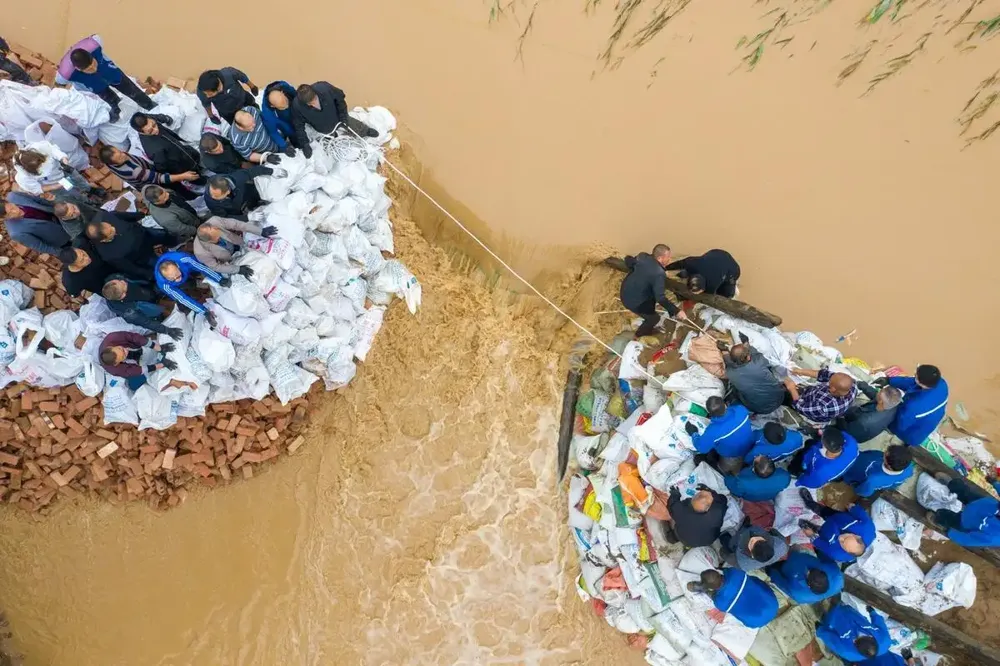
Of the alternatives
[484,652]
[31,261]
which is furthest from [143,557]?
[484,652]

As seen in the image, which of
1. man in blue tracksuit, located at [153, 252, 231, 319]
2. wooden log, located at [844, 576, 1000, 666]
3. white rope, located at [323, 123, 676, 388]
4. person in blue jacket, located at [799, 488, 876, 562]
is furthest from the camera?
white rope, located at [323, 123, 676, 388]

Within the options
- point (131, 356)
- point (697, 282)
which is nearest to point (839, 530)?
point (697, 282)

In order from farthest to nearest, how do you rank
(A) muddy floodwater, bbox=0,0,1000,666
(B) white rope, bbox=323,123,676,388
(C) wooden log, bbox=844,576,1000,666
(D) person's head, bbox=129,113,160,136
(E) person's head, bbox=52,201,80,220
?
(A) muddy floodwater, bbox=0,0,1000,666 < (B) white rope, bbox=323,123,676,388 < (C) wooden log, bbox=844,576,1000,666 < (D) person's head, bbox=129,113,160,136 < (E) person's head, bbox=52,201,80,220

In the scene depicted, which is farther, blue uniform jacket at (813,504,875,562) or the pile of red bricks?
the pile of red bricks

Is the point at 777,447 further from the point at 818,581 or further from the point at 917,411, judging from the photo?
the point at 917,411

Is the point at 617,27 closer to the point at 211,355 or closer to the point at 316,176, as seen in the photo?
the point at 316,176

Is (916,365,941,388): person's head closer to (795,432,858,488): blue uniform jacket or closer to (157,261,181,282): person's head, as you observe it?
(795,432,858,488): blue uniform jacket

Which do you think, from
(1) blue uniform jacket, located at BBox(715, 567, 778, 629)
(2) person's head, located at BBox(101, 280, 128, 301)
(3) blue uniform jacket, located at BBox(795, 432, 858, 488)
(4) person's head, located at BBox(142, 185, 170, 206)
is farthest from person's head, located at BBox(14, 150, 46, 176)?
(3) blue uniform jacket, located at BBox(795, 432, 858, 488)

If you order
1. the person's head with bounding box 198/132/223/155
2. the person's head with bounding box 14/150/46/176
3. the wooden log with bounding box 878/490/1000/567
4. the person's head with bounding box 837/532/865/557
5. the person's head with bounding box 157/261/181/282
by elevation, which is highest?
the person's head with bounding box 198/132/223/155
